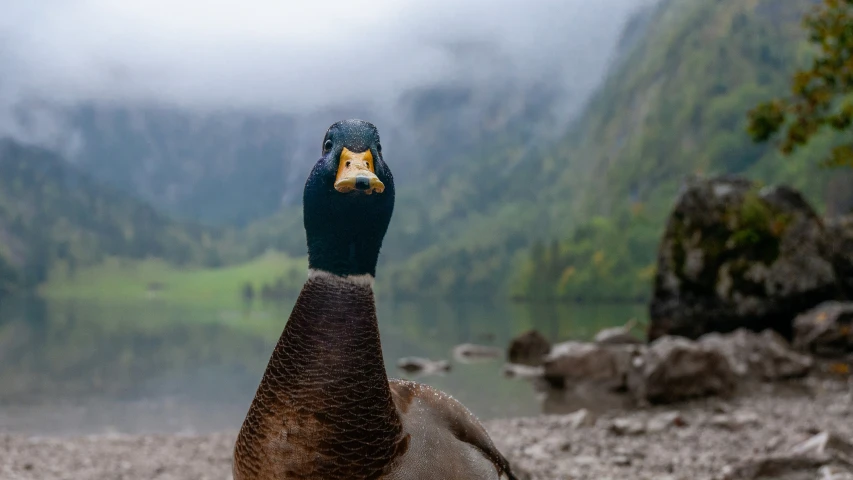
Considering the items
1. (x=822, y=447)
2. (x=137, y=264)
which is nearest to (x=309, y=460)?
(x=822, y=447)

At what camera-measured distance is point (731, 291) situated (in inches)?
708

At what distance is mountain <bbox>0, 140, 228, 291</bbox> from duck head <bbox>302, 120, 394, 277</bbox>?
9844 centimetres

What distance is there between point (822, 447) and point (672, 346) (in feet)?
21.0

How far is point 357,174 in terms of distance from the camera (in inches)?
105

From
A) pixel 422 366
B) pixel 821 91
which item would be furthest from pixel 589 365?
pixel 821 91

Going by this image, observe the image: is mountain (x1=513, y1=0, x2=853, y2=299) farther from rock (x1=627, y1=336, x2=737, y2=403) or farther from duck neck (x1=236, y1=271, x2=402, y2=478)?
duck neck (x1=236, y1=271, x2=402, y2=478)

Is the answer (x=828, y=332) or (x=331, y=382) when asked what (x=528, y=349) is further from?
(x=331, y=382)

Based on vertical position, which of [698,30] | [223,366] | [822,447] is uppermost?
[698,30]

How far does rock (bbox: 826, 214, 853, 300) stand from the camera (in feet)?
55.9

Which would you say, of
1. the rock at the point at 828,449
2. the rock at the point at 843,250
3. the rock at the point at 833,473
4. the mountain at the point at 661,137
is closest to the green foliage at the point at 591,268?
the mountain at the point at 661,137

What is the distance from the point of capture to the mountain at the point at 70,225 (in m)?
109

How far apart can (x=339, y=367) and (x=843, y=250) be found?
60.3 feet

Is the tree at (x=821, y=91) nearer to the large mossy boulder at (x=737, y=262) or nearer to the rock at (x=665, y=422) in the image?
the rock at (x=665, y=422)

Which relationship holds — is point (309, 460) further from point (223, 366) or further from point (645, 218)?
point (645, 218)
